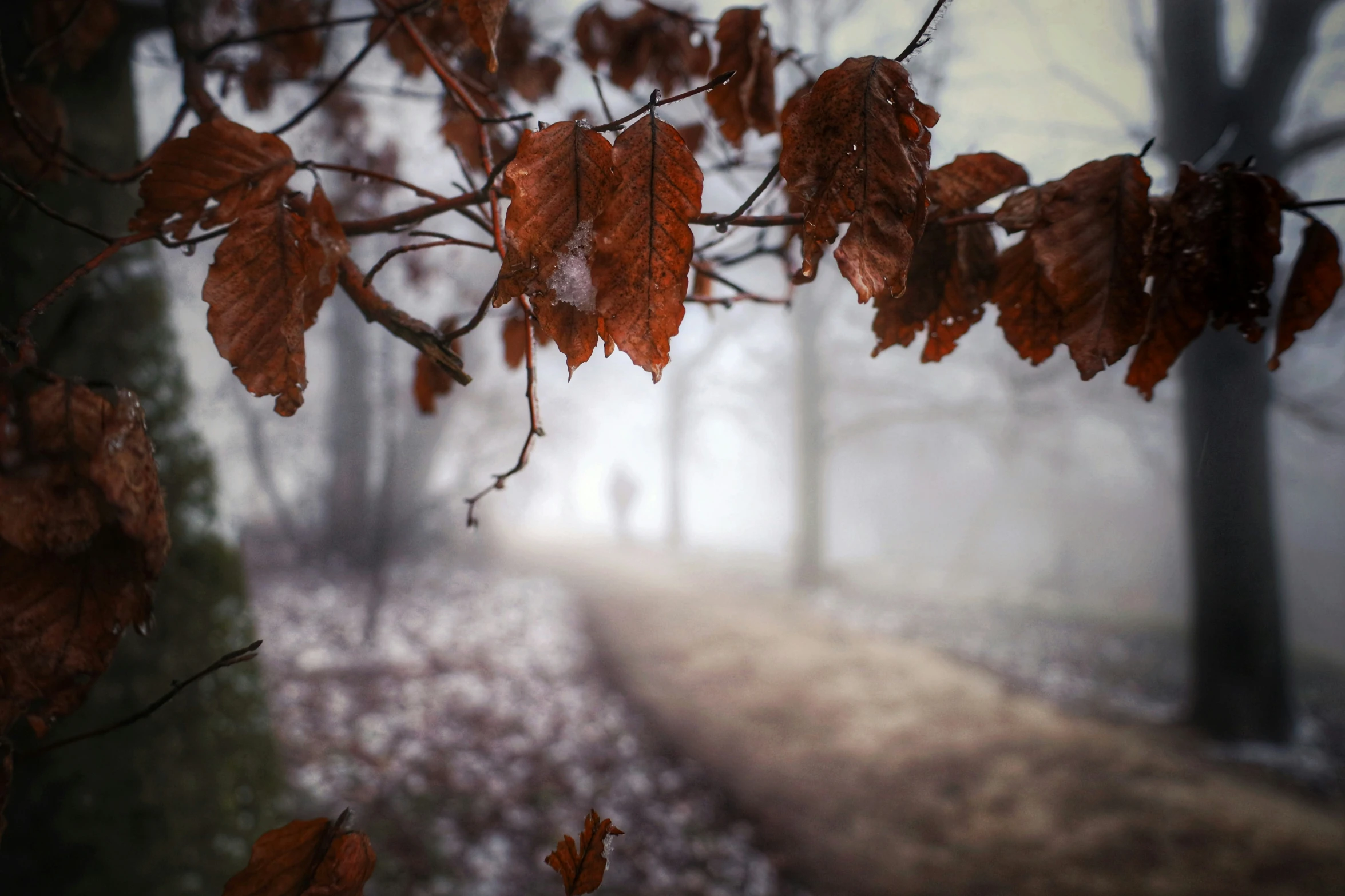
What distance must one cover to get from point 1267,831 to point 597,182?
553 centimetres

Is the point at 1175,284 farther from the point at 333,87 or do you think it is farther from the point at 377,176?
the point at 333,87

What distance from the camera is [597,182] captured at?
0.65 m

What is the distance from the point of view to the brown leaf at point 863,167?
2.07ft

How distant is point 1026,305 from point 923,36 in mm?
375

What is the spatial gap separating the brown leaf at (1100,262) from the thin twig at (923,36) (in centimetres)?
24

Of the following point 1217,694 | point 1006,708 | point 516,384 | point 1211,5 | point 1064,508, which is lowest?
point 1006,708

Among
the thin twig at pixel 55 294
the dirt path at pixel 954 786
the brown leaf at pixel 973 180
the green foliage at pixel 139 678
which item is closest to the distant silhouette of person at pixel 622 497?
the dirt path at pixel 954 786

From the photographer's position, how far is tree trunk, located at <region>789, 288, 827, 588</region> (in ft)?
40.5

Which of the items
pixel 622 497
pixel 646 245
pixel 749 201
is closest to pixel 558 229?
pixel 646 245

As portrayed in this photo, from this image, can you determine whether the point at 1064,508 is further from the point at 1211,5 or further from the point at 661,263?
the point at 661,263

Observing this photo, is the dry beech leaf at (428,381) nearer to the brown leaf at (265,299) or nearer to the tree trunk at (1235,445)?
the brown leaf at (265,299)

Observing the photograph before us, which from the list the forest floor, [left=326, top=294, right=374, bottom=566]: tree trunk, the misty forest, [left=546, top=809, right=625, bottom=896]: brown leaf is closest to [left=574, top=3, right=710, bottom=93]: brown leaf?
the misty forest

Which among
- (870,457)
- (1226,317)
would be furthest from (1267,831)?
(870,457)

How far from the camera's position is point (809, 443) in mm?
13094
